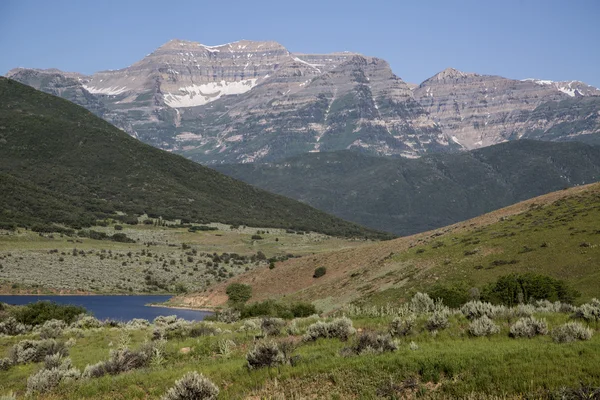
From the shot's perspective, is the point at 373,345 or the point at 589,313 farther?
the point at 589,313

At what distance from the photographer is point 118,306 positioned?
3361 inches

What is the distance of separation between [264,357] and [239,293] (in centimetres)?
→ 6252

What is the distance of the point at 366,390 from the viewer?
45.1ft

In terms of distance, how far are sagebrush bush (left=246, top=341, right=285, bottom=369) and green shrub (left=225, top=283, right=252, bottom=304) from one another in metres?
60.5

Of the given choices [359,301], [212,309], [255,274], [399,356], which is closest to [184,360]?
[399,356]

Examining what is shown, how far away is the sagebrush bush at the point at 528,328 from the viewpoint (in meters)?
17.3

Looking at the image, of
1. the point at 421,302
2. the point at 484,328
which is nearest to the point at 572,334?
the point at 484,328

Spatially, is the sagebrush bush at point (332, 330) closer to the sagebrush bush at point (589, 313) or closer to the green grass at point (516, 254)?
the sagebrush bush at point (589, 313)

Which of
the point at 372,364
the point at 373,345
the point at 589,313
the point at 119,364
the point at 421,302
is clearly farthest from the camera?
the point at 421,302

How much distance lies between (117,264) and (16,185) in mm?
72437

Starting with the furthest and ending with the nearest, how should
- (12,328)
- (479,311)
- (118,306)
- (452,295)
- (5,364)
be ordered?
(118,306) → (452,295) → (12,328) → (5,364) → (479,311)

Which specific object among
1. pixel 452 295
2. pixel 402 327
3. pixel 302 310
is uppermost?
Answer: pixel 402 327

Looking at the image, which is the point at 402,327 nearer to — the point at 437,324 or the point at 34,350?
the point at 437,324

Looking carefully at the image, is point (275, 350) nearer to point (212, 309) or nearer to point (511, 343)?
point (511, 343)
